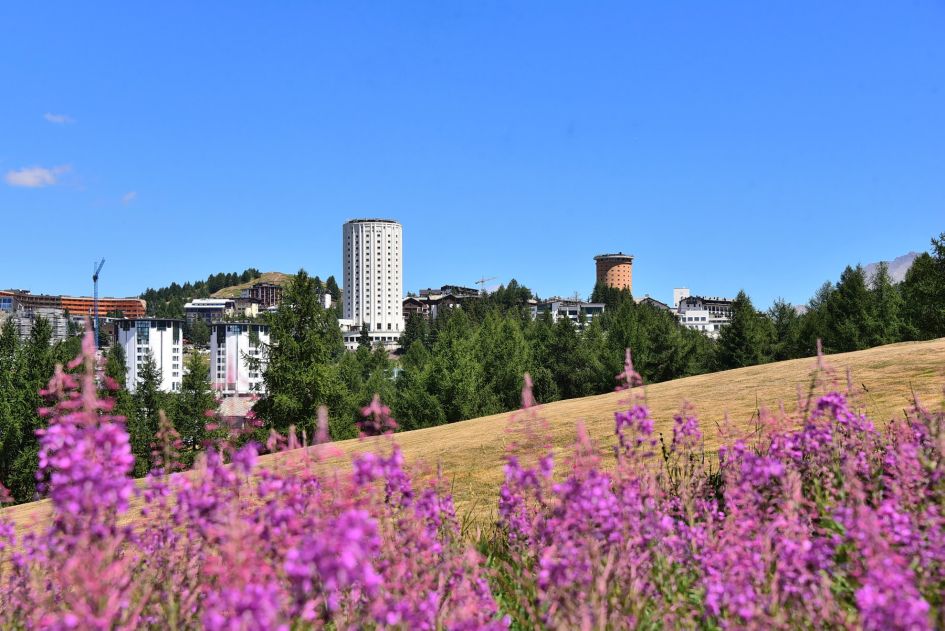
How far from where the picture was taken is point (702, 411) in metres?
11.5

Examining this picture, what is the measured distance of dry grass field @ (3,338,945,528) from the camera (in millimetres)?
8617

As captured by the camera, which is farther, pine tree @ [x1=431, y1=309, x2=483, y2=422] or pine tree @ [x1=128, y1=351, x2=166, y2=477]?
pine tree @ [x1=431, y1=309, x2=483, y2=422]

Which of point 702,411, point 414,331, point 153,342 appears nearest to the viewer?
point 702,411

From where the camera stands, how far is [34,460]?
33781 mm

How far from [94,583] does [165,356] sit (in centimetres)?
14953

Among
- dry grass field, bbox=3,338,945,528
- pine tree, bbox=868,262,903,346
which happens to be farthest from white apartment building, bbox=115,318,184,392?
dry grass field, bbox=3,338,945,528

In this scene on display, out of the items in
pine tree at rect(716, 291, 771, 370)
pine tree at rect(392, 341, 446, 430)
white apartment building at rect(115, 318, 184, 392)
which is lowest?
pine tree at rect(392, 341, 446, 430)

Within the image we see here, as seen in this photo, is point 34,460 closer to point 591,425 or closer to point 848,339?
point 591,425

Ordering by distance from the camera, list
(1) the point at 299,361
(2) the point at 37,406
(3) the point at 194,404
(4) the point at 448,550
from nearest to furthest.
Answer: (4) the point at 448,550 < (1) the point at 299,361 < (2) the point at 37,406 < (3) the point at 194,404

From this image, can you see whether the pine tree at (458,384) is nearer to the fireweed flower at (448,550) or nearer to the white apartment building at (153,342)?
the fireweed flower at (448,550)

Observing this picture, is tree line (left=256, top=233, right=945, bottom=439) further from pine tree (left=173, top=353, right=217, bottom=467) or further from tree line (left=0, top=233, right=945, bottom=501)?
pine tree (left=173, top=353, right=217, bottom=467)

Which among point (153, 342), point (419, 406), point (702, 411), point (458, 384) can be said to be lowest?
point (419, 406)

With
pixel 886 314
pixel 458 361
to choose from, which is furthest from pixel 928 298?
pixel 458 361

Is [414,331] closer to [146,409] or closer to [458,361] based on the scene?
[146,409]
